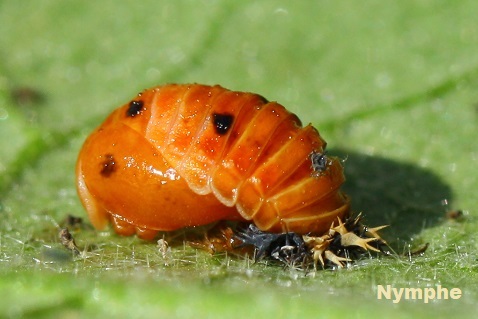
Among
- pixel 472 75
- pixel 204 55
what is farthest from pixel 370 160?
pixel 204 55

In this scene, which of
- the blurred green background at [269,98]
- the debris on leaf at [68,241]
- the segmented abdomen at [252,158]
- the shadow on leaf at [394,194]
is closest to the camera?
the blurred green background at [269,98]

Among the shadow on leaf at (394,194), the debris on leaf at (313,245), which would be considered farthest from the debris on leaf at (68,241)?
the shadow on leaf at (394,194)

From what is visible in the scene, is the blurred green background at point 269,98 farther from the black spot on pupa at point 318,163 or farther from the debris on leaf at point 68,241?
the black spot on pupa at point 318,163

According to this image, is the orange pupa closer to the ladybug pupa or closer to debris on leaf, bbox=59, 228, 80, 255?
the ladybug pupa

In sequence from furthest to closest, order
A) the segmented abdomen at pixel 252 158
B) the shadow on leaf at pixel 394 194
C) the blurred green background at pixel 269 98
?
the shadow on leaf at pixel 394 194 → the segmented abdomen at pixel 252 158 → the blurred green background at pixel 269 98

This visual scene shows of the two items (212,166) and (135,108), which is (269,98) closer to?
(135,108)

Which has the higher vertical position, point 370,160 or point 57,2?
point 57,2

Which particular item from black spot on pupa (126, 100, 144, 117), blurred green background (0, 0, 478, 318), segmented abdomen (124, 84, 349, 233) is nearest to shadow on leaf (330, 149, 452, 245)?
blurred green background (0, 0, 478, 318)

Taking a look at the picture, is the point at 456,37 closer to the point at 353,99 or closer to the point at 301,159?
the point at 353,99
